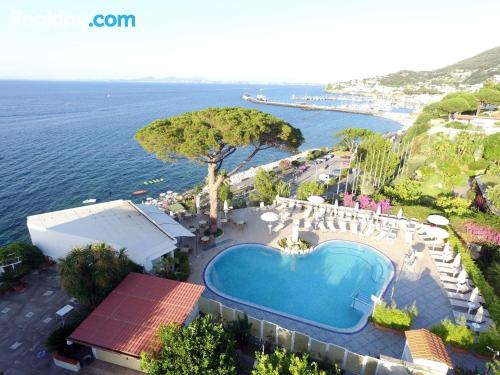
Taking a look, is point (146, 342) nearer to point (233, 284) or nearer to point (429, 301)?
point (233, 284)

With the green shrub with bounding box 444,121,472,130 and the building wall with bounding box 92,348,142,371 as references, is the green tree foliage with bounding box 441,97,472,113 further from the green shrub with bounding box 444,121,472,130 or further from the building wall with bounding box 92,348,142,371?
the building wall with bounding box 92,348,142,371

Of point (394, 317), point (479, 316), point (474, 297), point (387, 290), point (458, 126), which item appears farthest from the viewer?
point (458, 126)

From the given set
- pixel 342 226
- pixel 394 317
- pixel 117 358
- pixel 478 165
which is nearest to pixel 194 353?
pixel 117 358

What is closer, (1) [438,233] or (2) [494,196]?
(1) [438,233]

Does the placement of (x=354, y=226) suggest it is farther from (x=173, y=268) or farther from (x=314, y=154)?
(x=314, y=154)

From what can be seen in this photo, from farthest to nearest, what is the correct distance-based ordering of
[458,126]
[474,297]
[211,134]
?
[458,126]
[211,134]
[474,297]

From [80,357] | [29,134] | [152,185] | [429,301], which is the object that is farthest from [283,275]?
[29,134]

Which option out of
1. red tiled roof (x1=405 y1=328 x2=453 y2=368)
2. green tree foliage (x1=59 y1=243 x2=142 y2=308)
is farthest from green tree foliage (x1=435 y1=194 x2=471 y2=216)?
green tree foliage (x1=59 y1=243 x2=142 y2=308)
